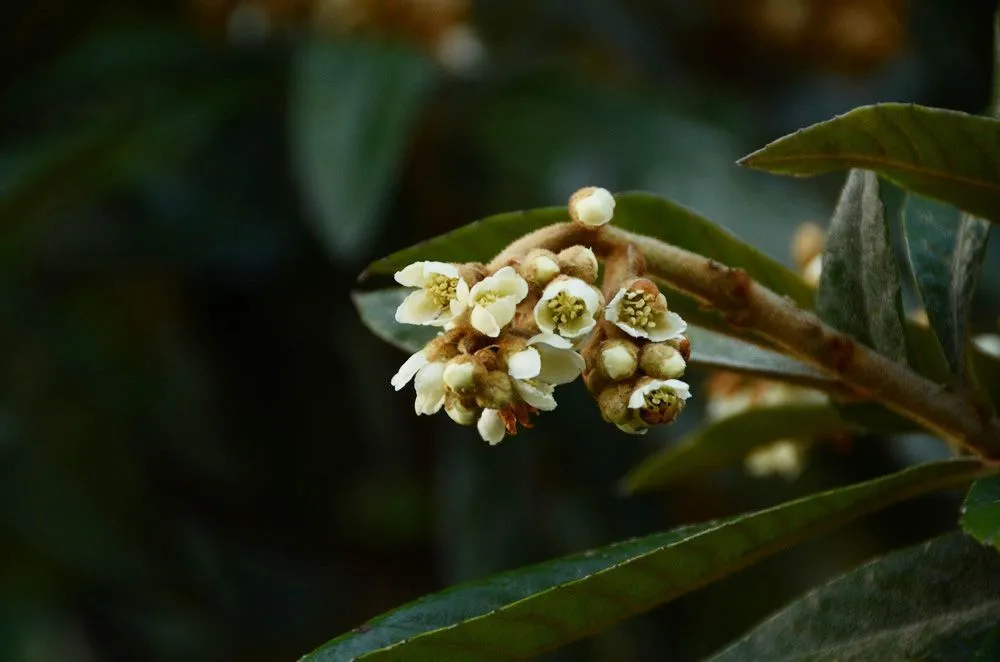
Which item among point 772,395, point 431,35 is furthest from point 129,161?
point 772,395

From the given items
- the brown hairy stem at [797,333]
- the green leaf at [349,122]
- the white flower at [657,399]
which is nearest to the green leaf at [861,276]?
the brown hairy stem at [797,333]

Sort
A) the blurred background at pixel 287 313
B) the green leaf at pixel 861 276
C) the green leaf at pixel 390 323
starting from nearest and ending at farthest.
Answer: the green leaf at pixel 861 276
the green leaf at pixel 390 323
the blurred background at pixel 287 313

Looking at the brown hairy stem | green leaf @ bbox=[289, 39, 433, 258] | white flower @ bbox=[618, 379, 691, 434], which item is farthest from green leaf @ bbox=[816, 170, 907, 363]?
green leaf @ bbox=[289, 39, 433, 258]

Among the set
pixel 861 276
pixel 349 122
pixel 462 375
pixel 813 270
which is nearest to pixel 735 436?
pixel 813 270

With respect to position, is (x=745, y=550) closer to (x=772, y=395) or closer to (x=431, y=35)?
(x=772, y=395)

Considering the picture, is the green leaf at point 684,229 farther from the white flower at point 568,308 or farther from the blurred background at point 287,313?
the blurred background at point 287,313
